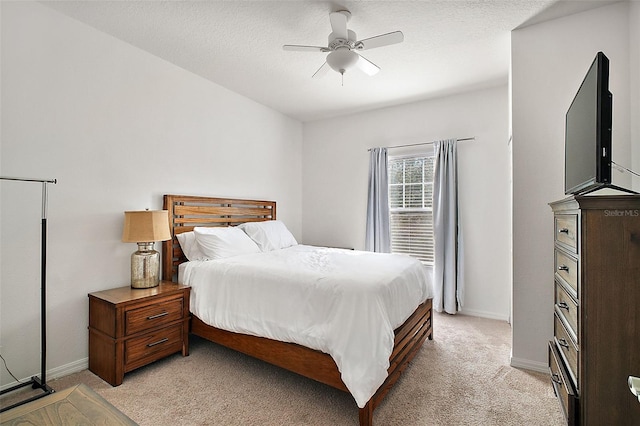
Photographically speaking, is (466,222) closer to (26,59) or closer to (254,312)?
(254,312)

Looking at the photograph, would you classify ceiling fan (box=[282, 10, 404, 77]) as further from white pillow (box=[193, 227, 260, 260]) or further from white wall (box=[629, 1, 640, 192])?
white pillow (box=[193, 227, 260, 260])

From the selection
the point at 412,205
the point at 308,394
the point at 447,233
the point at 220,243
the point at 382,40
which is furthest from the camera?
the point at 412,205

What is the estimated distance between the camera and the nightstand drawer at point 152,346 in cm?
234

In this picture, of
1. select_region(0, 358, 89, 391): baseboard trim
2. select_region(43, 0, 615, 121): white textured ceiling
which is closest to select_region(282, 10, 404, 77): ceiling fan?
select_region(43, 0, 615, 121): white textured ceiling

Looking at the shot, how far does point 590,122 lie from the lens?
1575 millimetres

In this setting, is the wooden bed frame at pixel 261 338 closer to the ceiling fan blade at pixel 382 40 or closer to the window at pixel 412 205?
the window at pixel 412 205

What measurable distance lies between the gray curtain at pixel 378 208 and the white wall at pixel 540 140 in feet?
6.36

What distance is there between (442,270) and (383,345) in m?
2.40

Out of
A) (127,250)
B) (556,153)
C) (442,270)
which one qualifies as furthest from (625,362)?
(127,250)

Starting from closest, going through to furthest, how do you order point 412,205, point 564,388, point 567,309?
1. point 564,388
2. point 567,309
3. point 412,205

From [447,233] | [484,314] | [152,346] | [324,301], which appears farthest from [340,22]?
[484,314]

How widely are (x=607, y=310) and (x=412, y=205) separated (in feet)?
9.84

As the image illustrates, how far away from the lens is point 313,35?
2664 millimetres

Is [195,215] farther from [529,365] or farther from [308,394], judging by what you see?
[529,365]
